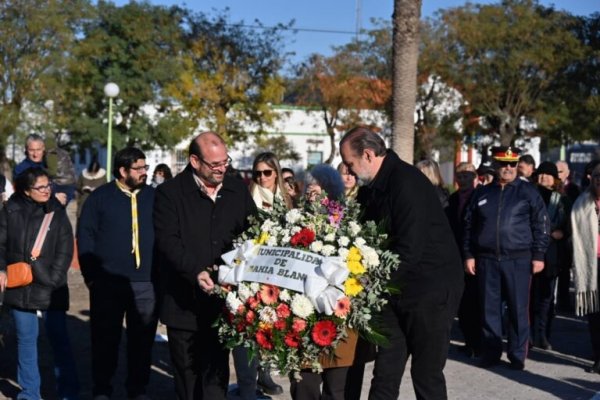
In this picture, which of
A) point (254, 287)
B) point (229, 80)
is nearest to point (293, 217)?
point (254, 287)

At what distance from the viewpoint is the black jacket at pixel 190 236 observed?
575 centimetres

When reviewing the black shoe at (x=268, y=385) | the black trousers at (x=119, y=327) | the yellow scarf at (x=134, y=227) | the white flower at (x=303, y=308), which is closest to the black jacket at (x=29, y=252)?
the black trousers at (x=119, y=327)

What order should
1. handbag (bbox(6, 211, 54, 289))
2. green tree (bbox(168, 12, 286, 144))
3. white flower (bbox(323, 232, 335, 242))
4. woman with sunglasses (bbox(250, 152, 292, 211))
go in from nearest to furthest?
white flower (bbox(323, 232, 335, 242))
handbag (bbox(6, 211, 54, 289))
woman with sunglasses (bbox(250, 152, 292, 211))
green tree (bbox(168, 12, 286, 144))

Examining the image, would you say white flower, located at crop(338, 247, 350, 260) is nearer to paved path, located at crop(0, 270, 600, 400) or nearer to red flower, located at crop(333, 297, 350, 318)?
red flower, located at crop(333, 297, 350, 318)

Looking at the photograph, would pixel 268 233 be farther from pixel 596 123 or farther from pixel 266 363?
pixel 596 123

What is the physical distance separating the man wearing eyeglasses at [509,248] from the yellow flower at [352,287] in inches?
180

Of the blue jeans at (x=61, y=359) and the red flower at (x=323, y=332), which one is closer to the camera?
the red flower at (x=323, y=332)

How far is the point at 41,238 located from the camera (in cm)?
762

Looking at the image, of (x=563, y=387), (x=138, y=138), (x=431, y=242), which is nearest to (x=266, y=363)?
(x=431, y=242)

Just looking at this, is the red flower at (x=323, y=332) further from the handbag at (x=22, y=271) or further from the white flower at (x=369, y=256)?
the handbag at (x=22, y=271)

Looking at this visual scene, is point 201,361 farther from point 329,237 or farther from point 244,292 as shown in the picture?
point 329,237

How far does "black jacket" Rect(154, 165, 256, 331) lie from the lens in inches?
227

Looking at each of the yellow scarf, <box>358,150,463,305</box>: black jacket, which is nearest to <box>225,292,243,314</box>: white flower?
<box>358,150,463,305</box>: black jacket

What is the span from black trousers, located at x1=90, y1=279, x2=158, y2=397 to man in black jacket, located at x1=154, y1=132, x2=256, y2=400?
183cm
